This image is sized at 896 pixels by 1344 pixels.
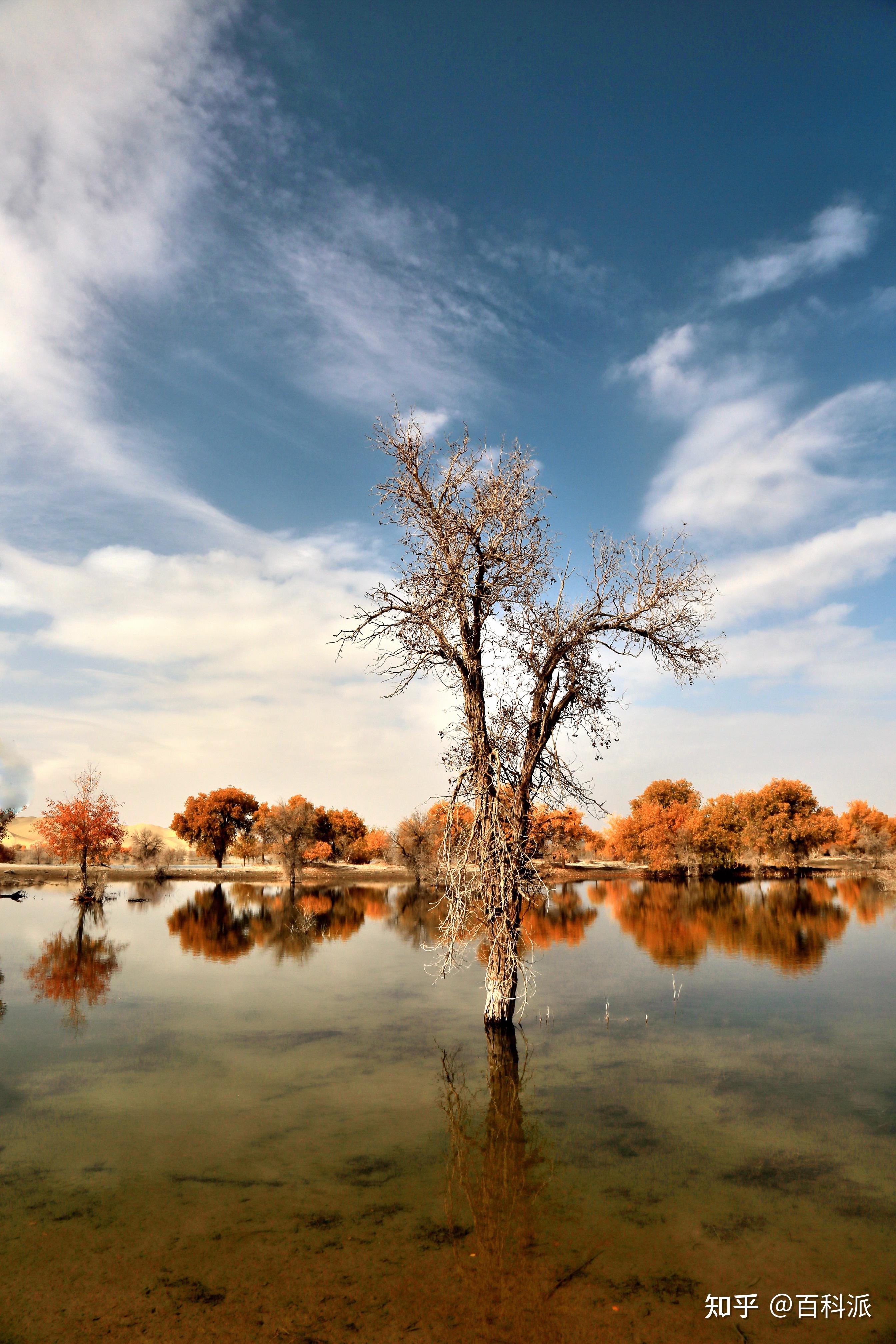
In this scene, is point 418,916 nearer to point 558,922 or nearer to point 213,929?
point 558,922

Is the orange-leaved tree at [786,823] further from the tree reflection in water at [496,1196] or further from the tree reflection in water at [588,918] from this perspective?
the tree reflection in water at [496,1196]

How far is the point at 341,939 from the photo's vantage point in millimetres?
31922

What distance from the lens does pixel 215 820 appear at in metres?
76.6

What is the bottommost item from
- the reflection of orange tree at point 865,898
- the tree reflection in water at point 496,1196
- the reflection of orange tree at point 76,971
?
the reflection of orange tree at point 865,898

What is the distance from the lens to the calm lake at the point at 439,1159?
6.29m

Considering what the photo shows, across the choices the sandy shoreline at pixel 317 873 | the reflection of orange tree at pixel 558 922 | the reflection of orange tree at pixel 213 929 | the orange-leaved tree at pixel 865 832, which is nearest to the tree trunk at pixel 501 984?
the reflection of orange tree at pixel 558 922

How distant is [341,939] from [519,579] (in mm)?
23717

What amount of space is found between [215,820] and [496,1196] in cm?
7395

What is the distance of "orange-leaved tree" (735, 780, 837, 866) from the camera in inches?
3019

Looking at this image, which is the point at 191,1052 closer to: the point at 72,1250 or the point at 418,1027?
the point at 418,1027

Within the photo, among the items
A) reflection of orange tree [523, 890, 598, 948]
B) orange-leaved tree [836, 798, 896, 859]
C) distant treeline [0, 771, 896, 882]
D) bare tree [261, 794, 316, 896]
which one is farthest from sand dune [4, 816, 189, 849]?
orange-leaved tree [836, 798, 896, 859]

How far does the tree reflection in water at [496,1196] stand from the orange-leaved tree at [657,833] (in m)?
73.0

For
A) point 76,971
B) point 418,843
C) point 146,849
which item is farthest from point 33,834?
point 76,971

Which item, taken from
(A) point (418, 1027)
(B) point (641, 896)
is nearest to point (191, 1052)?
(A) point (418, 1027)
